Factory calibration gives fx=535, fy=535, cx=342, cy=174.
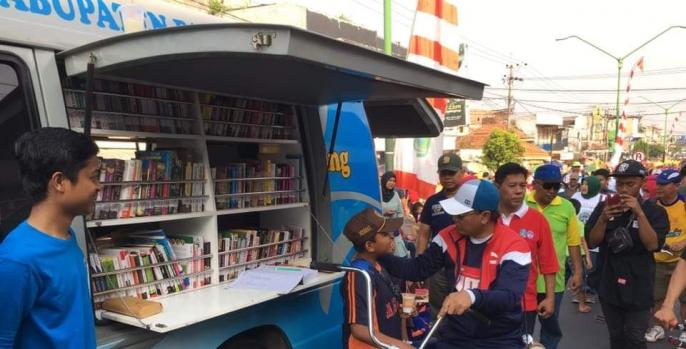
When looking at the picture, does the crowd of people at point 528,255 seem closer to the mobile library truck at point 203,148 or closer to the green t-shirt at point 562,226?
the green t-shirt at point 562,226

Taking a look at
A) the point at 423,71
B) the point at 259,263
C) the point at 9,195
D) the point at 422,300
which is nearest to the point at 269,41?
the point at 423,71

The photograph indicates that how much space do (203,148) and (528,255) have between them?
191cm

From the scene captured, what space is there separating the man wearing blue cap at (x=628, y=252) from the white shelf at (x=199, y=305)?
237 centimetres

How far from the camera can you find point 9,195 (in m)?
2.29

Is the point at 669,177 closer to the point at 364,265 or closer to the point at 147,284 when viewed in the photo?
the point at 364,265

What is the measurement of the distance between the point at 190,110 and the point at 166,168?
15.4 inches

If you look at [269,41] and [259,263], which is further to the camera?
[259,263]

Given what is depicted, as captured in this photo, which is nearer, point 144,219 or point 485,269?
point 485,269

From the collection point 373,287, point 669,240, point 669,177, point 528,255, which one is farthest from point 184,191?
point 669,240

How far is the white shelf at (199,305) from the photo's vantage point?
2.44m

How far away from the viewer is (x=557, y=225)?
14.8 ft

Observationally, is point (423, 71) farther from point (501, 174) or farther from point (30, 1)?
point (30, 1)

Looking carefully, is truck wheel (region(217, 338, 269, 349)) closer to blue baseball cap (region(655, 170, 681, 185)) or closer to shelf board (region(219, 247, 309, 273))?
shelf board (region(219, 247, 309, 273))

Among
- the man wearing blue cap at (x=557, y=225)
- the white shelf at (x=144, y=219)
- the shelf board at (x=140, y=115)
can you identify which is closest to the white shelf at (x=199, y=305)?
the white shelf at (x=144, y=219)
